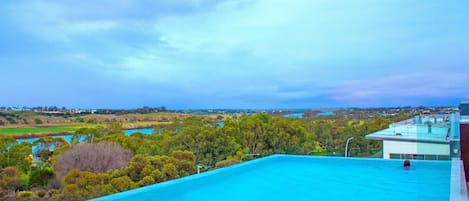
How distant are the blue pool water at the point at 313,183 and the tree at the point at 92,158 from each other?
11.6 m

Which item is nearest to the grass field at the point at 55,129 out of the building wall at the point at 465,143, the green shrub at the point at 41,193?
the green shrub at the point at 41,193

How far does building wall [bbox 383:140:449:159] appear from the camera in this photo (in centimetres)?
659

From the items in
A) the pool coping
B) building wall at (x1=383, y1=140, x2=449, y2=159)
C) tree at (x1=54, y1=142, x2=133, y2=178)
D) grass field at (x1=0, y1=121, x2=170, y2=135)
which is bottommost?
tree at (x1=54, y1=142, x2=133, y2=178)

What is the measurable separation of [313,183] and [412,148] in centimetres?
481

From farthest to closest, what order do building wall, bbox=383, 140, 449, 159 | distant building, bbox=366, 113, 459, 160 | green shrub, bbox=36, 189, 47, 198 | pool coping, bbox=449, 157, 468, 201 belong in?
green shrub, bbox=36, 189, 47, 198 → distant building, bbox=366, 113, 459, 160 → building wall, bbox=383, 140, 449, 159 → pool coping, bbox=449, 157, 468, 201

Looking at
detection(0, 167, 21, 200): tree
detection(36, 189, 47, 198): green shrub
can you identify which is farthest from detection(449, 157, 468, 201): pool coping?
detection(36, 189, 47, 198): green shrub

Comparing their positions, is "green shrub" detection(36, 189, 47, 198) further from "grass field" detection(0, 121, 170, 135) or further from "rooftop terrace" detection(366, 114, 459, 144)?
"rooftop terrace" detection(366, 114, 459, 144)

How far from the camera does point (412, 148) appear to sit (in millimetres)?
8336

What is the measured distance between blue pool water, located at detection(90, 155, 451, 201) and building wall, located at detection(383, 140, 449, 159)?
1412 millimetres

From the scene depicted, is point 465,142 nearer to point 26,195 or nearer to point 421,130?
point 421,130

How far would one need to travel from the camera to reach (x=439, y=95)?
36.3 ft

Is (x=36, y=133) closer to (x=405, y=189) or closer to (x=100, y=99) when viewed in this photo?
(x=100, y=99)

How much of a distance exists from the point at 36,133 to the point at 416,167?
16793 millimetres

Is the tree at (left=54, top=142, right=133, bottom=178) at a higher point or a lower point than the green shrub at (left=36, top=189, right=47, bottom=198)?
higher
